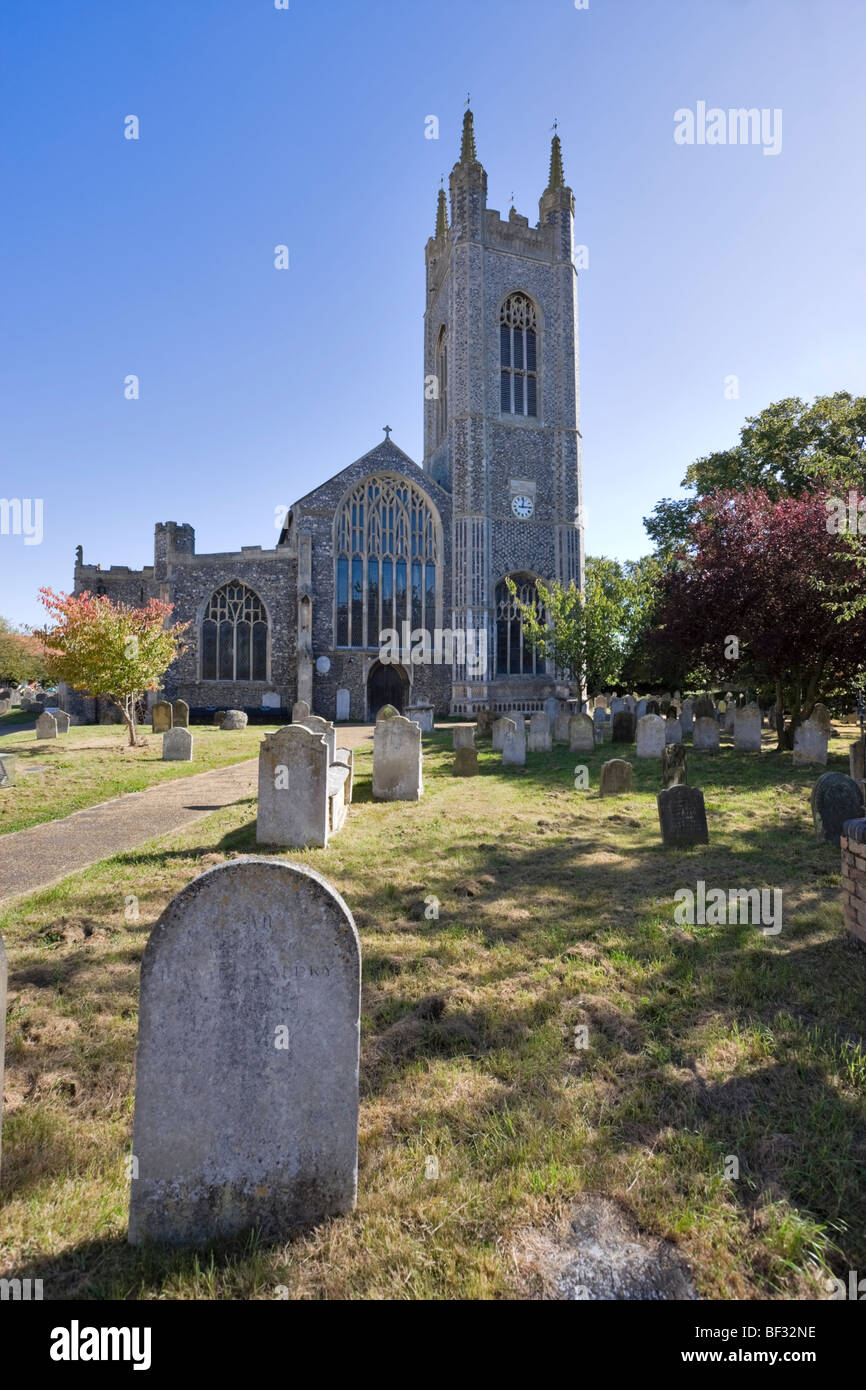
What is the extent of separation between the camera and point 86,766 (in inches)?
449

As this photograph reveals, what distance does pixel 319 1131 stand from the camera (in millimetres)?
1891

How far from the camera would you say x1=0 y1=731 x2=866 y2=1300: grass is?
5.50 ft

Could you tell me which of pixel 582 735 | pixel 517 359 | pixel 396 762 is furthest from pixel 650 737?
pixel 517 359

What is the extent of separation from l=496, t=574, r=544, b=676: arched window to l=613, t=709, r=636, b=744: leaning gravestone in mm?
12021

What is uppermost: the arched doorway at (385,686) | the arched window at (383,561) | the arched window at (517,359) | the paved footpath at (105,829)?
the arched window at (517,359)

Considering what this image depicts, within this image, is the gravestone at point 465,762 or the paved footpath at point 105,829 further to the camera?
the gravestone at point 465,762

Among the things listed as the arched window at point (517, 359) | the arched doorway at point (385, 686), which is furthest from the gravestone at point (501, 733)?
the arched window at point (517, 359)

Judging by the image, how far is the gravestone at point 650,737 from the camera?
12305mm

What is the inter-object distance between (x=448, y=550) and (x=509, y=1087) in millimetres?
25605

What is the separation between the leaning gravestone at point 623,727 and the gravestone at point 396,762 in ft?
25.7

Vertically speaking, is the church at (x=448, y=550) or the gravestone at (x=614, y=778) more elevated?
the church at (x=448, y=550)

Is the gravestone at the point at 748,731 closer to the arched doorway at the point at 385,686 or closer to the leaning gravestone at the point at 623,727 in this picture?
the leaning gravestone at the point at 623,727

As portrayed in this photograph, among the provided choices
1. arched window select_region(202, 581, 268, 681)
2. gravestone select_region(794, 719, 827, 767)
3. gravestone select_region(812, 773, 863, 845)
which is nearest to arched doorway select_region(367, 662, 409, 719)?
arched window select_region(202, 581, 268, 681)
